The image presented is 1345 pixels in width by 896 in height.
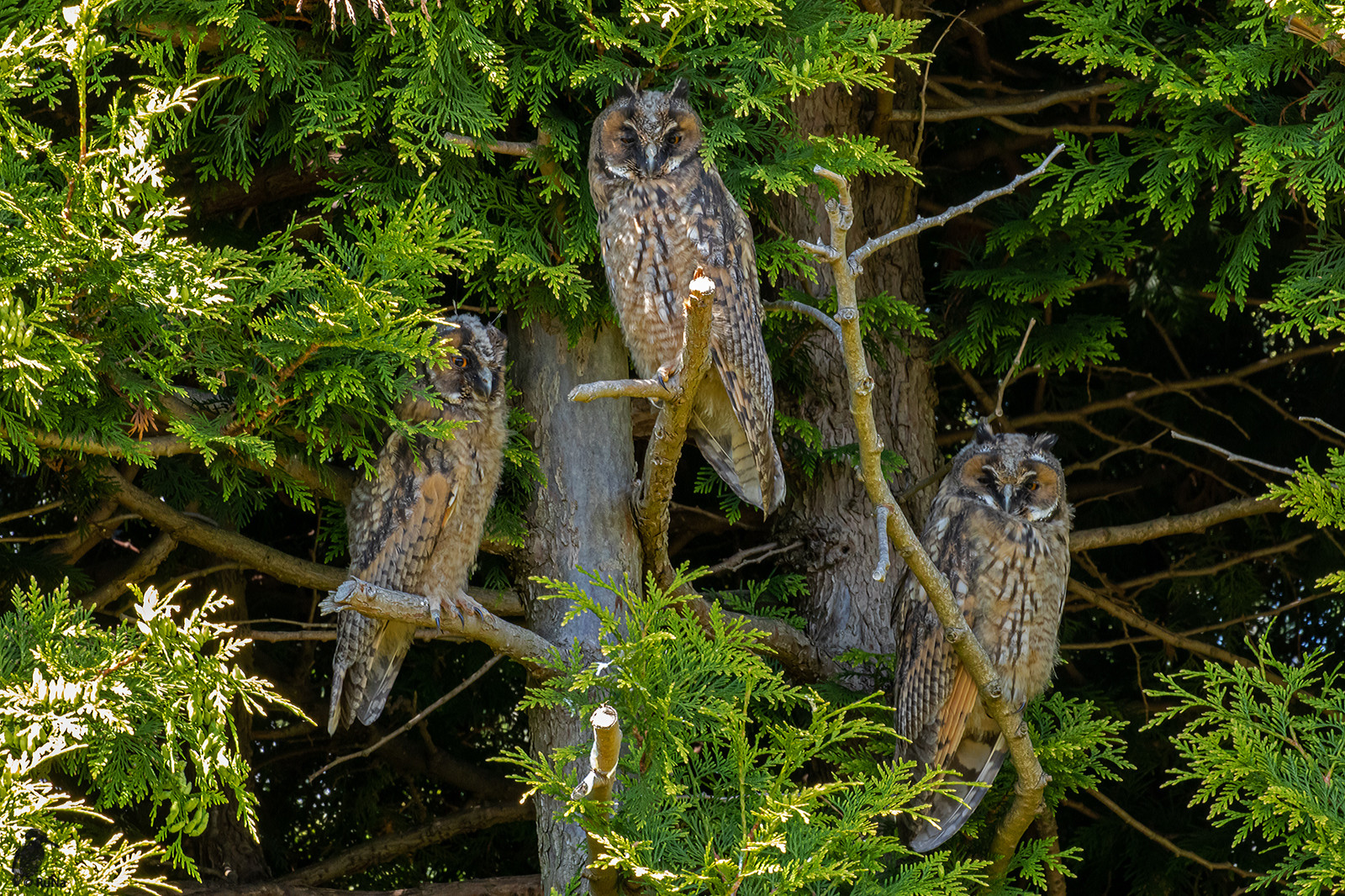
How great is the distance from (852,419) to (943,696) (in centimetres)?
110

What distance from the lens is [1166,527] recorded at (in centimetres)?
365

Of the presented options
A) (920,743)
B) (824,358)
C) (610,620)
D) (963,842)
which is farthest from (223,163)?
(963,842)

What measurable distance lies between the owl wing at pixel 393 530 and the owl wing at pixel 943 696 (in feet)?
4.34

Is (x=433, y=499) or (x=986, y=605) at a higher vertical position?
(x=433, y=499)

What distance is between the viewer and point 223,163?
3.10 metres

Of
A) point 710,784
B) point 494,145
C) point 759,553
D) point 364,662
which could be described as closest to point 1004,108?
point 759,553

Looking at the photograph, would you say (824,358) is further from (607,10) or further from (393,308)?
(393,308)

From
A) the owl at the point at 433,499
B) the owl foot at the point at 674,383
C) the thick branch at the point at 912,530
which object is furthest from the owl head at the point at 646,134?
the thick branch at the point at 912,530

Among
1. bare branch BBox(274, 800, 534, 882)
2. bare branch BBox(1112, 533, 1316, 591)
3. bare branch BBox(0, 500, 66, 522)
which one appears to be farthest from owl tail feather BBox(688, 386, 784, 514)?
bare branch BBox(0, 500, 66, 522)

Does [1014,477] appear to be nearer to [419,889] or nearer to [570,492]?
[570,492]

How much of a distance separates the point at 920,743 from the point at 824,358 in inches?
52.1

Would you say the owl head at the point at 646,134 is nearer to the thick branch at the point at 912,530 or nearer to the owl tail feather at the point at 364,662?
the thick branch at the point at 912,530

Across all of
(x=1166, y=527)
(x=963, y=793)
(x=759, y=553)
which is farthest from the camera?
(x=759, y=553)

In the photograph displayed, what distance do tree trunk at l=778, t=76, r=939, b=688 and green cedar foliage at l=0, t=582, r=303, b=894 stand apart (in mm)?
2049
